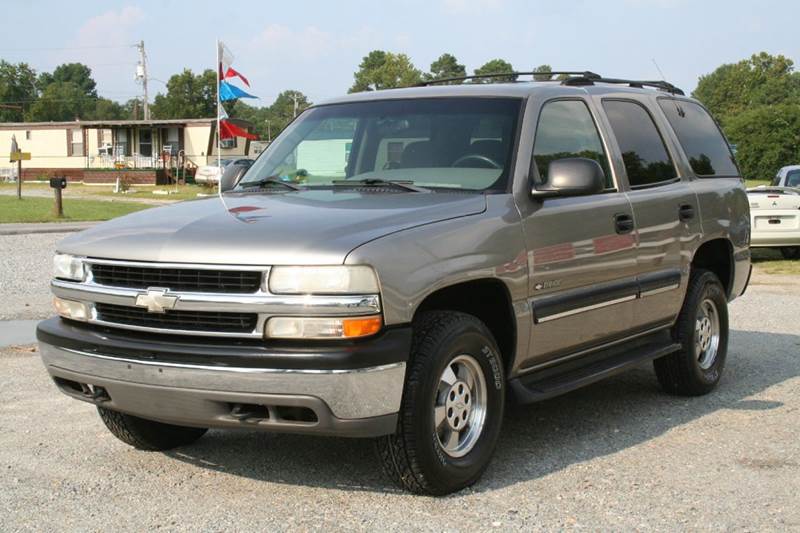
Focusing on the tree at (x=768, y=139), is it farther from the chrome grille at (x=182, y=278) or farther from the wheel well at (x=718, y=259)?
the chrome grille at (x=182, y=278)

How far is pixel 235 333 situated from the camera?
4215 mm

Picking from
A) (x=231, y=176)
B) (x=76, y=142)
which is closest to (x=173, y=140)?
(x=76, y=142)

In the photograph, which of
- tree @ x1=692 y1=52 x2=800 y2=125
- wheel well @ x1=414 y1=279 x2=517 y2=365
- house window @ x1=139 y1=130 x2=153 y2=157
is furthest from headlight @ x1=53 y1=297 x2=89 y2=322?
tree @ x1=692 y1=52 x2=800 y2=125

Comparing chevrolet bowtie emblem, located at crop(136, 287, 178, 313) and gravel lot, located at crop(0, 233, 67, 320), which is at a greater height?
chevrolet bowtie emblem, located at crop(136, 287, 178, 313)

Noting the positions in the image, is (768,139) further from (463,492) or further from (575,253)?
(463,492)

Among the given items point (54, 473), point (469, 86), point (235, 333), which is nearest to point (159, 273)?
point (235, 333)

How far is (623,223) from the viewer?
593 cm

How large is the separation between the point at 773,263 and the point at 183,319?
47.0 feet

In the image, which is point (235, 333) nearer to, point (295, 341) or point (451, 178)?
point (295, 341)

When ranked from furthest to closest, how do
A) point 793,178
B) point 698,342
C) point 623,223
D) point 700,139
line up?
point 793,178 → point 700,139 → point 698,342 → point 623,223

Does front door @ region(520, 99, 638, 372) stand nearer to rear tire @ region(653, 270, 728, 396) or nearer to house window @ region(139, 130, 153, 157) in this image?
rear tire @ region(653, 270, 728, 396)

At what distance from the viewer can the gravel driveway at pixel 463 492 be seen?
4.36 m

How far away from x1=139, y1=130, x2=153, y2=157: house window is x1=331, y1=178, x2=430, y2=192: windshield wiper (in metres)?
50.7

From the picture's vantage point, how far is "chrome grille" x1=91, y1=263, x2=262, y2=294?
4.22 m
